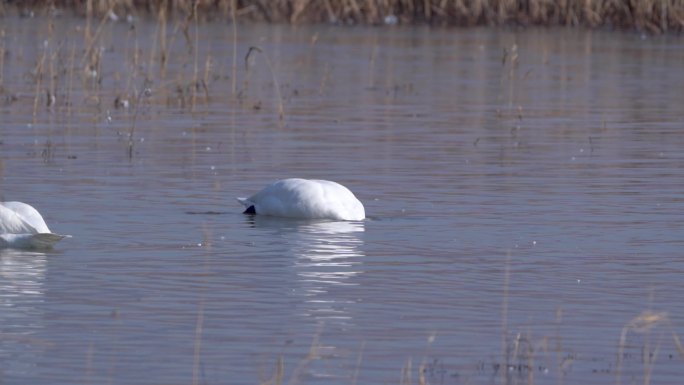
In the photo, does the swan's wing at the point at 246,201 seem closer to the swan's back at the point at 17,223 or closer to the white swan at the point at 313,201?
the white swan at the point at 313,201

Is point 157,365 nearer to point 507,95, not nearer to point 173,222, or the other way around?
point 173,222

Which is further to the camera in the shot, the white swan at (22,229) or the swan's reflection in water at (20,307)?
the white swan at (22,229)

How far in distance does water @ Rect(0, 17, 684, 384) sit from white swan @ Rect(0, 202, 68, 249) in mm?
77

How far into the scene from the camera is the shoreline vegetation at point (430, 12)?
104 ft

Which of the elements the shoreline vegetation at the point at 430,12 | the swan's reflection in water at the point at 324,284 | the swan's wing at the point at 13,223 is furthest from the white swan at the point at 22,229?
the shoreline vegetation at the point at 430,12

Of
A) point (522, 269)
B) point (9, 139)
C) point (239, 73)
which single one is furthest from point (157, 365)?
point (239, 73)

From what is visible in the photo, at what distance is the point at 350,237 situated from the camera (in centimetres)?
1008

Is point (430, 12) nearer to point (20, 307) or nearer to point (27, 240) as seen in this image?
point (27, 240)

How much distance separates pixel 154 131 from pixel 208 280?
24.9ft

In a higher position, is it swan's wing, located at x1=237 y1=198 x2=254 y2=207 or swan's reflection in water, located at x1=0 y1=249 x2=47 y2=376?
swan's wing, located at x1=237 y1=198 x2=254 y2=207

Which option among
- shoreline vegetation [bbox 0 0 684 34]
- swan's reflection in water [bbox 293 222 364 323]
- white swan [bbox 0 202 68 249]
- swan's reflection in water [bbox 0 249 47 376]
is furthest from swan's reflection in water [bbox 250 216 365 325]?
shoreline vegetation [bbox 0 0 684 34]

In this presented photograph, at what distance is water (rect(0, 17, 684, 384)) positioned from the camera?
695cm

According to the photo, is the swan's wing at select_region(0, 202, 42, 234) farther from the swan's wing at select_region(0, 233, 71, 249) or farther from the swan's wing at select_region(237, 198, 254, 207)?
the swan's wing at select_region(237, 198, 254, 207)

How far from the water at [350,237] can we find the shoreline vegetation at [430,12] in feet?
34.1
